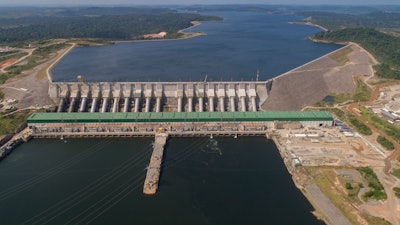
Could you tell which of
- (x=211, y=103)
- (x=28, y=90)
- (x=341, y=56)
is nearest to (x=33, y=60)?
(x=28, y=90)

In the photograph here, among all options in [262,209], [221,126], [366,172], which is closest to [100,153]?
[221,126]

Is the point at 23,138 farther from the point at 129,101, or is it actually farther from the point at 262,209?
the point at 262,209

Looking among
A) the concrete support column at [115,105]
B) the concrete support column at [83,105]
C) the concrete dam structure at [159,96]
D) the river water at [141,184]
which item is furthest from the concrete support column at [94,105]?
the river water at [141,184]

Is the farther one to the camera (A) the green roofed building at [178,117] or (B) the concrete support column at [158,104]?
(B) the concrete support column at [158,104]

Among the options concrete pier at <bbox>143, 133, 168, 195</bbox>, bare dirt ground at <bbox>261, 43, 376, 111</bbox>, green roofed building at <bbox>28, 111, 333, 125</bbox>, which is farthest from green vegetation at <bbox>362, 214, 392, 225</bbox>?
bare dirt ground at <bbox>261, 43, 376, 111</bbox>

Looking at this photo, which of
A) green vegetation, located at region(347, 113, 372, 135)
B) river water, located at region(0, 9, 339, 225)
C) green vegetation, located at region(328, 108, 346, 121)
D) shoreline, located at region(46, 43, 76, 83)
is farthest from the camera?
shoreline, located at region(46, 43, 76, 83)

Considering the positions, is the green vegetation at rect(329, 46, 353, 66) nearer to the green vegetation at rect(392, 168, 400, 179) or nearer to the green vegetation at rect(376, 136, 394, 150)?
the green vegetation at rect(376, 136, 394, 150)

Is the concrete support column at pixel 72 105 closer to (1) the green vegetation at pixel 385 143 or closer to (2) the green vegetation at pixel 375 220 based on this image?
(2) the green vegetation at pixel 375 220
